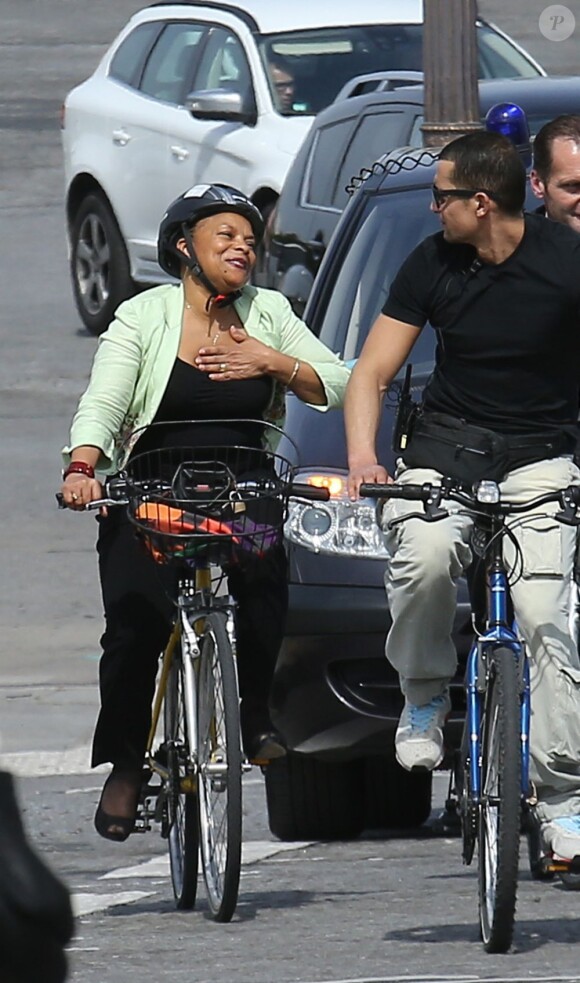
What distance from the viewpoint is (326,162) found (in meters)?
9.80

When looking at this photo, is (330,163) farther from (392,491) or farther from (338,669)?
(392,491)

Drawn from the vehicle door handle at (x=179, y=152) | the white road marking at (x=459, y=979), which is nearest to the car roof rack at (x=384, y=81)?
the vehicle door handle at (x=179, y=152)

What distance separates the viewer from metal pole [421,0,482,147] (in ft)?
30.8

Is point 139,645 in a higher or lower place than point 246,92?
lower

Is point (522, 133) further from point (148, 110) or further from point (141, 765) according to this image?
point (148, 110)

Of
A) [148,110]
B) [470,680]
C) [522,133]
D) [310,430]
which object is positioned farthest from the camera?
[148,110]

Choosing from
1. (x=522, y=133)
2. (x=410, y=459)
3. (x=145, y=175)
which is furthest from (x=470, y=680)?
(x=145, y=175)

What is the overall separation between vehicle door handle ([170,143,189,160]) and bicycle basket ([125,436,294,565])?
8855mm

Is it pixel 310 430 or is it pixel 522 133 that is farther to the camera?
pixel 522 133

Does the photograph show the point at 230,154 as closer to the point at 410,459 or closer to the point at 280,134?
the point at 280,134

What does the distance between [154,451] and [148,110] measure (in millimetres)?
9404

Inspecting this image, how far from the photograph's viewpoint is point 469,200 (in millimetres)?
5352

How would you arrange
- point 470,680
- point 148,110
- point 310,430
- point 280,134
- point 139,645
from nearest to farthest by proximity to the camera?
point 470,680
point 139,645
point 310,430
point 280,134
point 148,110

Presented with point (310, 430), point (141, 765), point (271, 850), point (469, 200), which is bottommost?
point (271, 850)
